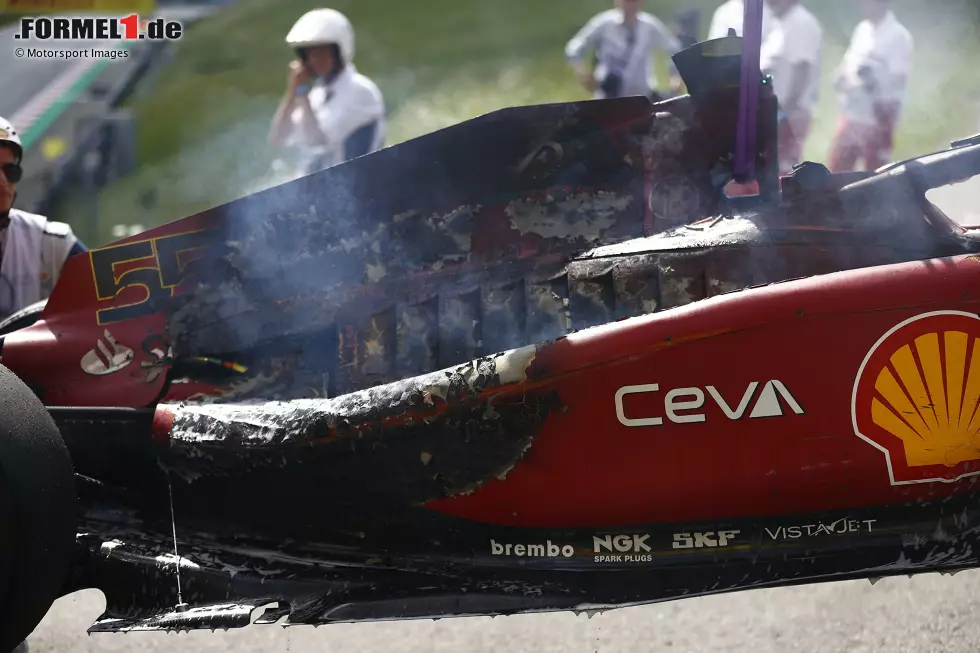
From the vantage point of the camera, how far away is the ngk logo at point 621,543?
2.53m

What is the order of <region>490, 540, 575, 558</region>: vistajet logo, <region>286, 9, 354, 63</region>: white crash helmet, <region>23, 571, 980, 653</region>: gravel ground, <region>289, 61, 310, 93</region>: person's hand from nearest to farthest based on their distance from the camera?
1. <region>490, 540, 575, 558</region>: vistajet logo
2. <region>23, 571, 980, 653</region>: gravel ground
3. <region>286, 9, 354, 63</region>: white crash helmet
4. <region>289, 61, 310, 93</region>: person's hand

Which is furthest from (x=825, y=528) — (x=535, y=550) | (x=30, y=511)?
(x=30, y=511)

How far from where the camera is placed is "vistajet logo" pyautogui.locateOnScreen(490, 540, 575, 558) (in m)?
2.57

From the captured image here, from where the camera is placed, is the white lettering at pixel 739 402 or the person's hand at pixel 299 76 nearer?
the white lettering at pixel 739 402

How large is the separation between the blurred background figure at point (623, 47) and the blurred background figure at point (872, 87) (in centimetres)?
116

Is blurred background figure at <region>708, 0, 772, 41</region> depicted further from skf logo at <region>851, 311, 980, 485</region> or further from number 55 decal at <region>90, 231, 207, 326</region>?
skf logo at <region>851, 311, 980, 485</region>

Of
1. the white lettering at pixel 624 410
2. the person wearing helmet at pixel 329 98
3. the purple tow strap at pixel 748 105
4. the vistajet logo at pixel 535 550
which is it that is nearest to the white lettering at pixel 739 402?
the white lettering at pixel 624 410

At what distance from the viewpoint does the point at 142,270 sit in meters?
3.08

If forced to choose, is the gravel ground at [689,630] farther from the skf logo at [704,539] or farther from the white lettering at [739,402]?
the white lettering at [739,402]

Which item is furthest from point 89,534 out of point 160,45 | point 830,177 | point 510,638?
point 160,45

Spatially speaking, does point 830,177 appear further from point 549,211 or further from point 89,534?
point 89,534

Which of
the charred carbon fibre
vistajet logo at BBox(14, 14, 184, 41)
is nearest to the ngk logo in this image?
the charred carbon fibre
